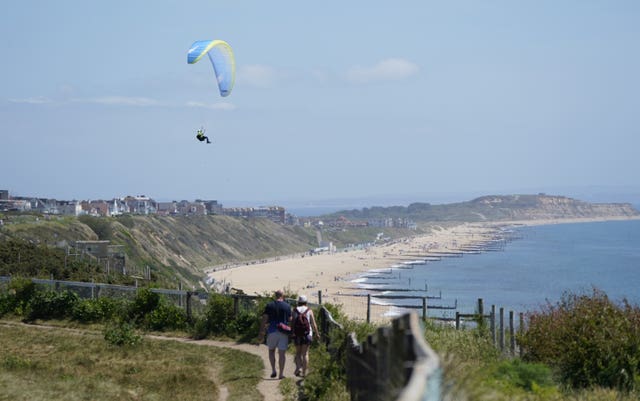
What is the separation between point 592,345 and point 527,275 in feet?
330

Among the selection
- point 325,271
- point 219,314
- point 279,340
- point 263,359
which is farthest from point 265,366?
point 325,271

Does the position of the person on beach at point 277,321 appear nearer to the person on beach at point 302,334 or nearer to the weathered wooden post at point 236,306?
the person on beach at point 302,334

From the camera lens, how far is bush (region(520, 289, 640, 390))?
1339 cm

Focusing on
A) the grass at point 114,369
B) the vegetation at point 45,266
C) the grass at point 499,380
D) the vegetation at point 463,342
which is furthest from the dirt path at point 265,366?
the vegetation at point 45,266

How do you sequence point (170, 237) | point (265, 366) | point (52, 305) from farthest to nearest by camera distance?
point (170, 237) < point (52, 305) < point (265, 366)

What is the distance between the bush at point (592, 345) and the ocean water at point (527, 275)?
44943 mm

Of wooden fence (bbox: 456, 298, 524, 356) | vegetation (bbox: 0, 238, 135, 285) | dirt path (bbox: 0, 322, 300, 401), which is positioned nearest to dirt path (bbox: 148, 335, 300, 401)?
dirt path (bbox: 0, 322, 300, 401)

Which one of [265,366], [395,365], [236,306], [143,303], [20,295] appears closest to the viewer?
[395,365]

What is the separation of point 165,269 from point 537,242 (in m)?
134

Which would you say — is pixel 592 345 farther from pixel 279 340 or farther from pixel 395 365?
pixel 395 365

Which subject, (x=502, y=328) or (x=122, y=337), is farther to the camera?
(x=122, y=337)

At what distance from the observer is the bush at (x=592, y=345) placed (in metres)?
13.4

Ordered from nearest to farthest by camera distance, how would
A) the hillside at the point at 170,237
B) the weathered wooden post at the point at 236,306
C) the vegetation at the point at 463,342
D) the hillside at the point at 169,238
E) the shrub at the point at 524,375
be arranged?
the vegetation at the point at 463,342 < the shrub at the point at 524,375 < the weathered wooden post at the point at 236,306 < the hillside at the point at 169,238 < the hillside at the point at 170,237

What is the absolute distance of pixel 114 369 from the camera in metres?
16.1
